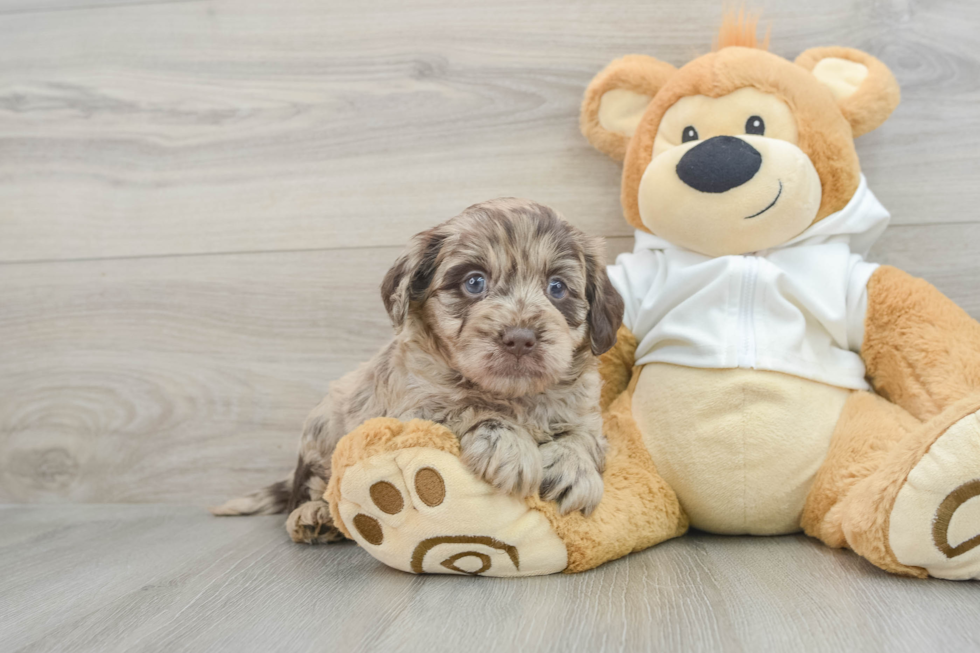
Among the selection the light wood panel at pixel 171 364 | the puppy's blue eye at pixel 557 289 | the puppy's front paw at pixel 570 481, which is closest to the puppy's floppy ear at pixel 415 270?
the puppy's blue eye at pixel 557 289

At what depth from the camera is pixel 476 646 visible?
1182mm

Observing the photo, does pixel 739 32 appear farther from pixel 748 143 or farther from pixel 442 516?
pixel 442 516

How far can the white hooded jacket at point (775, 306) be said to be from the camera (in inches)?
66.9

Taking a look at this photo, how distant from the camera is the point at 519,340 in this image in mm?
1398

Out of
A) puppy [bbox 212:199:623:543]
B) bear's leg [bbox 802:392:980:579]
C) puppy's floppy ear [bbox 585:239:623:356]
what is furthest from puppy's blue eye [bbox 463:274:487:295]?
bear's leg [bbox 802:392:980:579]

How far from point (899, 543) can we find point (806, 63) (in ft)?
4.09

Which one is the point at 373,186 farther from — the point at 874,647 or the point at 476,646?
the point at 874,647

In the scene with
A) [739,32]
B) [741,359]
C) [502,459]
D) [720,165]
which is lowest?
[502,459]

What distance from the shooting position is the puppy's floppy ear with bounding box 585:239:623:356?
1.62 m

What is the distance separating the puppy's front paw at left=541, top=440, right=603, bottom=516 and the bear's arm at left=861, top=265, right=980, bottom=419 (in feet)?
2.57

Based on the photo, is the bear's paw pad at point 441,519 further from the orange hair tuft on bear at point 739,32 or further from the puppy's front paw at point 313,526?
the orange hair tuft on bear at point 739,32

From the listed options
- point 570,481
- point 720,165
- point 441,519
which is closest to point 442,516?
point 441,519

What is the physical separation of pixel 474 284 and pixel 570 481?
462 mm

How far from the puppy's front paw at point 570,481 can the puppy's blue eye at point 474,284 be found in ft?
1.21
